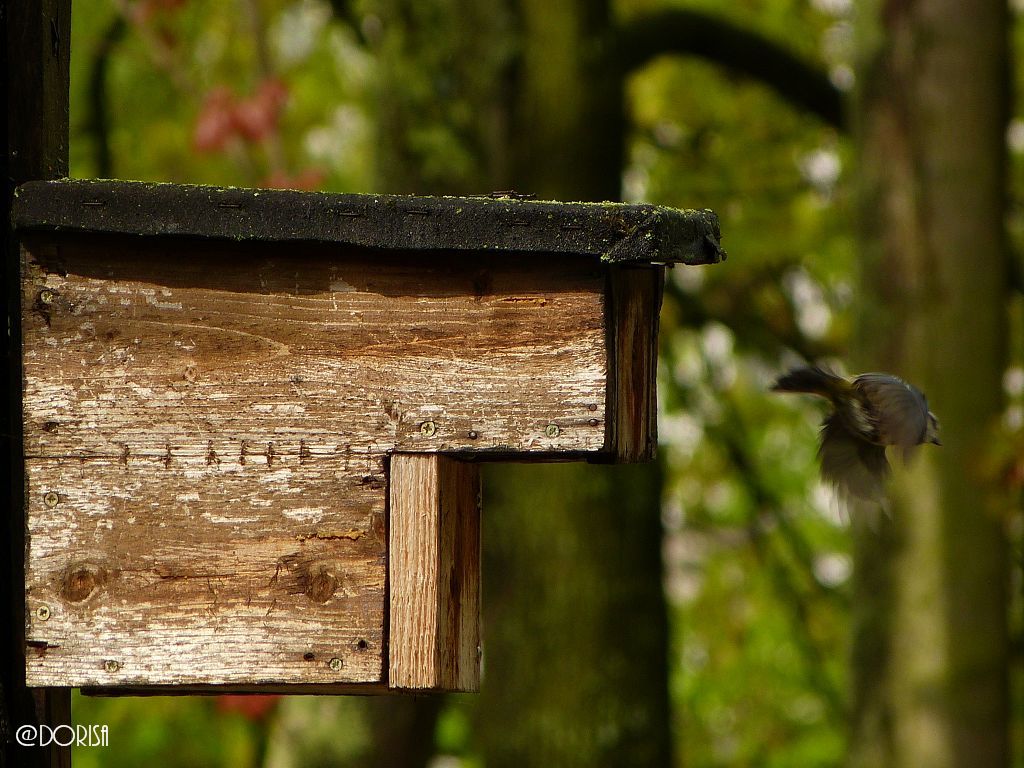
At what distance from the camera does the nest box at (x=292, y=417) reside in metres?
1.46

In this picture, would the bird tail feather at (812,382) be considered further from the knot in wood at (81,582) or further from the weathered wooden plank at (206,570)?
the knot in wood at (81,582)

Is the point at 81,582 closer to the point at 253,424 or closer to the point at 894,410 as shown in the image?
the point at 253,424

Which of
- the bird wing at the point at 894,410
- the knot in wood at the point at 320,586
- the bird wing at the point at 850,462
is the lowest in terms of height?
the knot in wood at the point at 320,586

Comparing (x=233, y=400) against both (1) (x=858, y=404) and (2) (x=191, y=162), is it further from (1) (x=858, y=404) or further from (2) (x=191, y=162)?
(2) (x=191, y=162)

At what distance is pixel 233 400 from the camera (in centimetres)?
148

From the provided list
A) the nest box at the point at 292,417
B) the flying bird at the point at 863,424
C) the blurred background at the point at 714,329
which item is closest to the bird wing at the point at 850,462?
the flying bird at the point at 863,424

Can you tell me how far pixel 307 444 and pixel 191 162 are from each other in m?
6.47

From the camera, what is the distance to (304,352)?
1490 mm

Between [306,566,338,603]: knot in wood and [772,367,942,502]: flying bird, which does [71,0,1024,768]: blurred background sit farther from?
[306,566,338,603]: knot in wood

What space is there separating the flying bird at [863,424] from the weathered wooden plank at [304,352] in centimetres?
73

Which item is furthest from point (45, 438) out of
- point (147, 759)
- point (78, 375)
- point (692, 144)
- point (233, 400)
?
point (147, 759)

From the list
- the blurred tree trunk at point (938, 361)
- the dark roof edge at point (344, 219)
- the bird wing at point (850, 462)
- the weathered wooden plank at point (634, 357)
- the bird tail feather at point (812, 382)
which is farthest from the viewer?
the blurred tree trunk at point (938, 361)

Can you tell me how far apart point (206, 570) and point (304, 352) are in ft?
0.90

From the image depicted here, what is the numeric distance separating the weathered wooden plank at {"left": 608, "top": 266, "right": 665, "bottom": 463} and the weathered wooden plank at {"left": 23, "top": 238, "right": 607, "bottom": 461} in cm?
5
